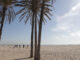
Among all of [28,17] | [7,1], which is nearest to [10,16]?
[7,1]

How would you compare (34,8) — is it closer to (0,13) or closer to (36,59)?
(0,13)

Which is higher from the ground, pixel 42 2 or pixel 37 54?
pixel 42 2

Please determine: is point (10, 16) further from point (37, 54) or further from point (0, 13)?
point (37, 54)

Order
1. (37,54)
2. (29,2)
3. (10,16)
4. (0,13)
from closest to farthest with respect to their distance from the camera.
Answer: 1. (0,13)
2. (10,16)
3. (37,54)
4. (29,2)

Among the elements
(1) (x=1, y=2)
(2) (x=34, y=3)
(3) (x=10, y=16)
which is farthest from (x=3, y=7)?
(2) (x=34, y=3)

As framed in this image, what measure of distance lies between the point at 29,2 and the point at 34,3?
3.88 ft

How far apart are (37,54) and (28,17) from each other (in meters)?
6.91

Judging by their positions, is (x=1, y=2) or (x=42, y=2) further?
(x=42, y=2)

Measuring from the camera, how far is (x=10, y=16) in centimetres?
1126

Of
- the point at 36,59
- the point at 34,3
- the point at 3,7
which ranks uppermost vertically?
the point at 34,3

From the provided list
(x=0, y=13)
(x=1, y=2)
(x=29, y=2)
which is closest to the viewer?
(x=1, y=2)

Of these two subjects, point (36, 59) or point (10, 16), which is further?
point (36, 59)

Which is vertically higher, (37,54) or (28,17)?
(28,17)

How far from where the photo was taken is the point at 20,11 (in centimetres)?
1605
